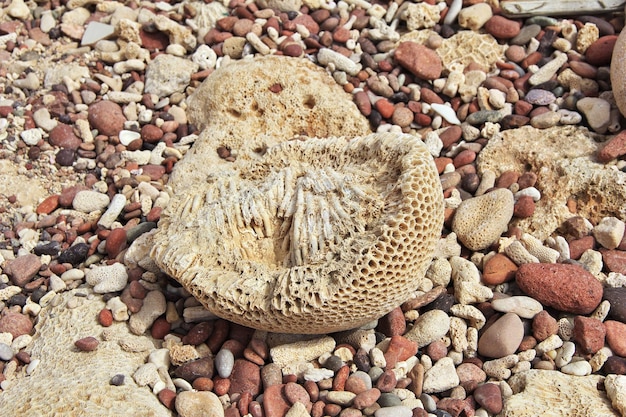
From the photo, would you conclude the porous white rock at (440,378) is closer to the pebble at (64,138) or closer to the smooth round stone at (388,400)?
the smooth round stone at (388,400)

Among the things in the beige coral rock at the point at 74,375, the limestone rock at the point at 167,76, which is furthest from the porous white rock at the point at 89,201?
the limestone rock at the point at 167,76

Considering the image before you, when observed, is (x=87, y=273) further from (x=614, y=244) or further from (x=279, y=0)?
(x=614, y=244)

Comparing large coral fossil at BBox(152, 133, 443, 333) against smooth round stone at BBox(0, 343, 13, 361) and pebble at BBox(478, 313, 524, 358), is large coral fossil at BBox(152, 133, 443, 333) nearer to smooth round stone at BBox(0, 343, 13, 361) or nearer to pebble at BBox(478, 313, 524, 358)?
pebble at BBox(478, 313, 524, 358)

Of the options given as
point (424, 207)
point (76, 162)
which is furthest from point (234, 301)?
point (76, 162)

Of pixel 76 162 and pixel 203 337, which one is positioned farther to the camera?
pixel 76 162

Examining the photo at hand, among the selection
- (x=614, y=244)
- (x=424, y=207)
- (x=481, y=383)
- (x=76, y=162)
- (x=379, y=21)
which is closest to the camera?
(x=424, y=207)

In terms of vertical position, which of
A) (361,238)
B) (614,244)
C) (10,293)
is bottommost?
(10,293)
